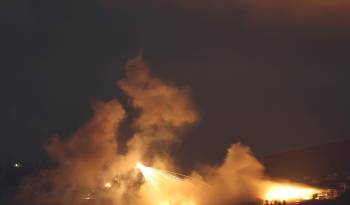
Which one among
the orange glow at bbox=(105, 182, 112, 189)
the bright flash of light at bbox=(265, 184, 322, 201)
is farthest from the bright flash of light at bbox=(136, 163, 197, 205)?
the bright flash of light at bbox=(265, 184, 322, 201)

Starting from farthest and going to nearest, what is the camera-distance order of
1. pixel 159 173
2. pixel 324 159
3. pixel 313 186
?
pixel 159 173 → pixel 324 159 → pixel 313 186

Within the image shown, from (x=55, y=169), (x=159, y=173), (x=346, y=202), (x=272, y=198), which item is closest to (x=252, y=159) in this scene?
(x=272, y=198)

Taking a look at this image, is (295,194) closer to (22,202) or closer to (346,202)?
(346,202)

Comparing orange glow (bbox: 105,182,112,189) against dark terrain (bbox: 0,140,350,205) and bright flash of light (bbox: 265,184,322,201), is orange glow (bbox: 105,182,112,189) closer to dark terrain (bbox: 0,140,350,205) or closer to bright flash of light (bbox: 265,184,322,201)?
dark terrain (bbox: 0,140,350,205)

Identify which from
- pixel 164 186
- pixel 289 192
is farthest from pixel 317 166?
pixel 164 186

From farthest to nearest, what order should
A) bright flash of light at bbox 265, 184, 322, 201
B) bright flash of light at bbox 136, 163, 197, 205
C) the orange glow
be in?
the orange glow → bright flash of light at bbox 136, 163, 197, 205 → bright flash of light at bbox 265, 184, 322, 201

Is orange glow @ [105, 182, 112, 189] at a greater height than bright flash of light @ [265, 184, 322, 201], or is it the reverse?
orange glow @ [105, 182, 112, 189]

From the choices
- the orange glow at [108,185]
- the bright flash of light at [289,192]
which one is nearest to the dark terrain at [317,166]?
the bright flash of light at [289,192]

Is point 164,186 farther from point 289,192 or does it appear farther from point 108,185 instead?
point 289,192

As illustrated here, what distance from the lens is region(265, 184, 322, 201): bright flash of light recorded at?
32.1 metres

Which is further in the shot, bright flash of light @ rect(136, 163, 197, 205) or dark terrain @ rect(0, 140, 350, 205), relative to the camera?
bright flash of light @ rect(136, 163, 197, 205)

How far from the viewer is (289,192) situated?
1344 inches

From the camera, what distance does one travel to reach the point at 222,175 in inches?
1555

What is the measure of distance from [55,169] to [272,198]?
1983 centimetres
